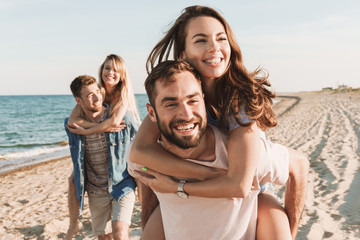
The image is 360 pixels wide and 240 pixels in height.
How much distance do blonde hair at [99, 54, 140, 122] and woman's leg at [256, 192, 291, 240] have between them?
2.44 m

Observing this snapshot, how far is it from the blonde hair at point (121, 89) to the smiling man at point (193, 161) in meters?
2.07

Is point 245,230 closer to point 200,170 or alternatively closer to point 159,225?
point 200,170

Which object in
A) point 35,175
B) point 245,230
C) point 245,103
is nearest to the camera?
point 245,230

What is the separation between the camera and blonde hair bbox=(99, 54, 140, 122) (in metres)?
4.32

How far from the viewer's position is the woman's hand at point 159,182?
2.23 m

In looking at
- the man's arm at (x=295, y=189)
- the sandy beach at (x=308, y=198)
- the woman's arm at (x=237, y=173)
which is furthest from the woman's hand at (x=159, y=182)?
the sandy beach at (x=308, y=198)

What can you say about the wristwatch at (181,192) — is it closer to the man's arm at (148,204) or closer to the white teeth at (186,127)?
the white teeth at (186,127)

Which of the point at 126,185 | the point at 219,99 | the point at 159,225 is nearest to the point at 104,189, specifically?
the point at 126,185

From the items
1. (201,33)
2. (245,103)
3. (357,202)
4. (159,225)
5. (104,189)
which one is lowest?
(357,202)

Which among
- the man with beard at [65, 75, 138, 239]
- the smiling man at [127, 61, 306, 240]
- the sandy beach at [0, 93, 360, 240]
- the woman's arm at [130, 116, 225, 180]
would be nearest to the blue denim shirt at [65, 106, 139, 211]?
the man with beard at [65, 75, 138, 239]

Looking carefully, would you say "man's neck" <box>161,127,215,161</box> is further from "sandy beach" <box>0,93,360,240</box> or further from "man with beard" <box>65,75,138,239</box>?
"sandy beach" <box>0,93,360,240</box>

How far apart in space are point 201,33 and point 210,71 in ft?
1.04

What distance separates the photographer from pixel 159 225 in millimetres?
2510

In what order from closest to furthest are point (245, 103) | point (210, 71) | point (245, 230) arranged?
point (245, 230), point (245, 103), point (210, 71)
